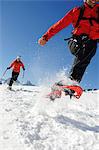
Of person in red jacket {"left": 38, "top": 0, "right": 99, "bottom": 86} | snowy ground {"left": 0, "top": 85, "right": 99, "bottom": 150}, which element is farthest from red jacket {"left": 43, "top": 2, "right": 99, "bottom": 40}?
snowy ground {"left": 0, "top": 85, "right": 99, "bottom": 150}

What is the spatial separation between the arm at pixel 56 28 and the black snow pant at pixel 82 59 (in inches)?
24.0

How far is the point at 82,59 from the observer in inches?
256

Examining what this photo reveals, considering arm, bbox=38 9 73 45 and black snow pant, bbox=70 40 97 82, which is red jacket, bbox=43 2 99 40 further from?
black snow pant, bbox=70 40 97 82

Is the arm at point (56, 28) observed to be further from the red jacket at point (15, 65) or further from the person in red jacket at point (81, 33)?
the red jacket at point (15, 65)

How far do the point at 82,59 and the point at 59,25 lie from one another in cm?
86

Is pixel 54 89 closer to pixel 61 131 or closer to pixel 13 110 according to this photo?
pixel 13 110

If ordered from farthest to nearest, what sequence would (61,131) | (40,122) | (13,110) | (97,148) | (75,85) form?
1. (75,85)
2. (13,110)
3. (40,122)
4. (61,131)
5. (97,148)

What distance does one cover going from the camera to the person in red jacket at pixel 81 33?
634 cm

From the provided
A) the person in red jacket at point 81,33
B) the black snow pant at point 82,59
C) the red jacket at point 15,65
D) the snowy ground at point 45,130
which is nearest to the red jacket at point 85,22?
the person in red jacket at point 81,33

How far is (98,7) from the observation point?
6.54 metres

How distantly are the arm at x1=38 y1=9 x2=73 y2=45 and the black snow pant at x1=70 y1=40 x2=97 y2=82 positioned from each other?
61 cm

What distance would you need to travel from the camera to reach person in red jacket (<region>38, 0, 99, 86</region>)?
20.8ft

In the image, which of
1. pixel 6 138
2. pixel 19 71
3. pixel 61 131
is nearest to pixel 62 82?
pixel 61 131

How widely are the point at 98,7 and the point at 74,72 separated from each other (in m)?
1.44
